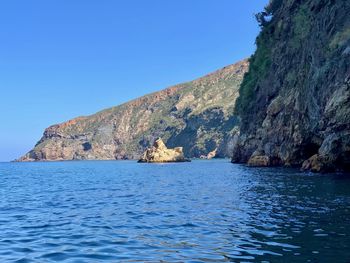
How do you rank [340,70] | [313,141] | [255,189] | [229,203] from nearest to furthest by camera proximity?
[229,203], [255,189], [340,70], [313,141]

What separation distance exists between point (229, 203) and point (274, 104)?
55930 mm

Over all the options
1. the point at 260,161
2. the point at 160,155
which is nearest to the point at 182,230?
the point at 260,161

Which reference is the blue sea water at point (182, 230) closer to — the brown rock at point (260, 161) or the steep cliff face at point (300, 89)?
the steep cliff face at point (300, 89)

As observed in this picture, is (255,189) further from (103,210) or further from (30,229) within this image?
(30,229)

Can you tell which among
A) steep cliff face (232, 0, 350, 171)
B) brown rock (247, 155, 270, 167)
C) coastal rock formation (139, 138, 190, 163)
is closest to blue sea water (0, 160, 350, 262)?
steep cliff face (232, 0, 350, 171)

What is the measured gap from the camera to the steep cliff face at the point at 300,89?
5038 centimetres

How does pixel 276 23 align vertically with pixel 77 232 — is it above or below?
above

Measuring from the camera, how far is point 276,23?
96.6 m

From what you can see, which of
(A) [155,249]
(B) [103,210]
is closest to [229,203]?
(B) [103,210]

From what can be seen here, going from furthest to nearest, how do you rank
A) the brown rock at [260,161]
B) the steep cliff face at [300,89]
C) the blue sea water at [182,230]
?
the brown rock at [260,161] < the steep cliff face at [300,89] < the blue sea water at [182,230]

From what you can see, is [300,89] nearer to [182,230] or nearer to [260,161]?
[260,161]

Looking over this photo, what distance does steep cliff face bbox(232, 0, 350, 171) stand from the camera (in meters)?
50.4

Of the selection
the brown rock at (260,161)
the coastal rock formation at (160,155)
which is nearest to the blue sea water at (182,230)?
the brown rock at (260,161)

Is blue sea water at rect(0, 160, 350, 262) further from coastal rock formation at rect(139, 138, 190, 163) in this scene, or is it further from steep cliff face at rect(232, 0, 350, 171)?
coastal rock formation at rect(139, 138, 190, 163)
